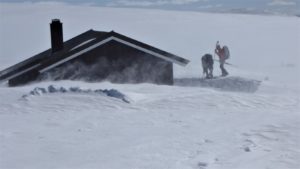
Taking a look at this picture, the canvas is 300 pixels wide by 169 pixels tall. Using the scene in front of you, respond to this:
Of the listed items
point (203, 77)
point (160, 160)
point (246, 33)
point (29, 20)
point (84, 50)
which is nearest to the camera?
point (160, 160)

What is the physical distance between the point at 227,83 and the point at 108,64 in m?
6.10

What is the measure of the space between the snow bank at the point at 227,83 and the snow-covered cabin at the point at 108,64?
2.85 m

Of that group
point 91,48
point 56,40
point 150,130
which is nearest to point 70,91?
point 150,130

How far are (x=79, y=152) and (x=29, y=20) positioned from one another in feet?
328

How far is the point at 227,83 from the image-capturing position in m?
24.3

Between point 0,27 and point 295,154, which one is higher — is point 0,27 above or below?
above

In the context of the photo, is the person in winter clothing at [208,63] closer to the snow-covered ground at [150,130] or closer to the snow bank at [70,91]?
the snow-covered ground at [150,130]

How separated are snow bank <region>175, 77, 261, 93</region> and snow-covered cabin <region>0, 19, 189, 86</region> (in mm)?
2847

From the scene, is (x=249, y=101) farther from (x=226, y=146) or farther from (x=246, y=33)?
(x=246, y=33)

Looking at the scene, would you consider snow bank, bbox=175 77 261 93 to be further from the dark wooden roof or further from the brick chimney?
the brick chimney

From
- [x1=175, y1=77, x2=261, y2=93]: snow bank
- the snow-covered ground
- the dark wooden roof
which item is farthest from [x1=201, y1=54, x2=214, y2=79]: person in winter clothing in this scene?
the dark wooden roof

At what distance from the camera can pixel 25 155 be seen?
8844 mm

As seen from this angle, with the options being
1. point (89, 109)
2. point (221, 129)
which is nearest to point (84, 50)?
point (89, 109)

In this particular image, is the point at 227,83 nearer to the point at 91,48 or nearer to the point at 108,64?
the point at 108,64
